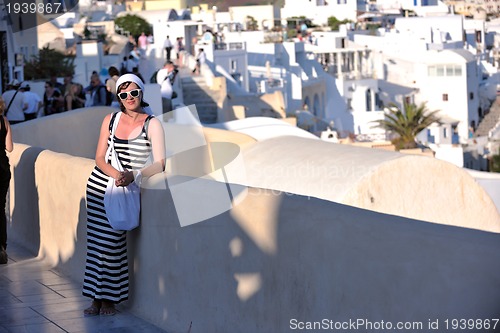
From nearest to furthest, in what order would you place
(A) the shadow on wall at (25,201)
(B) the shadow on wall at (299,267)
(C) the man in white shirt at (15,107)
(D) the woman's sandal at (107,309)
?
(B) the shadow on wall at (299,267) < (D) the woman's sandal at (107,309) < (A) the shadow on wall at (25,201) < (C) the man in white shirt at (15,107)

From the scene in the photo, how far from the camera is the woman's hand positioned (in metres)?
6.07

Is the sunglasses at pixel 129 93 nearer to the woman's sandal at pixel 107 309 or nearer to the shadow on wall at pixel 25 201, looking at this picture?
the woman's sandal at pixel 107 309

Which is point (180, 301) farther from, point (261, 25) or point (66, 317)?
point (261, 25)

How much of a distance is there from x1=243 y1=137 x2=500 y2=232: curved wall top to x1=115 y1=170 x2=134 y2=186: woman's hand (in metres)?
6.00

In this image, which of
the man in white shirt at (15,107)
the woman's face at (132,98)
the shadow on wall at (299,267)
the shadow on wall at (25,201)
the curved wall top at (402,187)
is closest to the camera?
the shadow on wall at (299,267)

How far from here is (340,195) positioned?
39.9ft

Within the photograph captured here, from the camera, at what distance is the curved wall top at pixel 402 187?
38.6 ft

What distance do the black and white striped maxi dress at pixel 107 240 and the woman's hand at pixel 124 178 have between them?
116 millimetres

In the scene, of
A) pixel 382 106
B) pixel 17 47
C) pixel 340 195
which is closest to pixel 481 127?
pixel 382 106

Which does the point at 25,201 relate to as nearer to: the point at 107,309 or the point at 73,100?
the point at 107,309

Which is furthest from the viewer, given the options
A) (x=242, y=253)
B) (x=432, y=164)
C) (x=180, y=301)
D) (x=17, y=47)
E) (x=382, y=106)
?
(x=382, y=106)

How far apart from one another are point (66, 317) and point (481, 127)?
2739 inches

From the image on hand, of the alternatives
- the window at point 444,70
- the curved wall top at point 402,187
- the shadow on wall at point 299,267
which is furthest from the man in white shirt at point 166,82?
the window at point 444,70

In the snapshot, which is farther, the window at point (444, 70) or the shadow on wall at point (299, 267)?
the window at point (444, 70)
